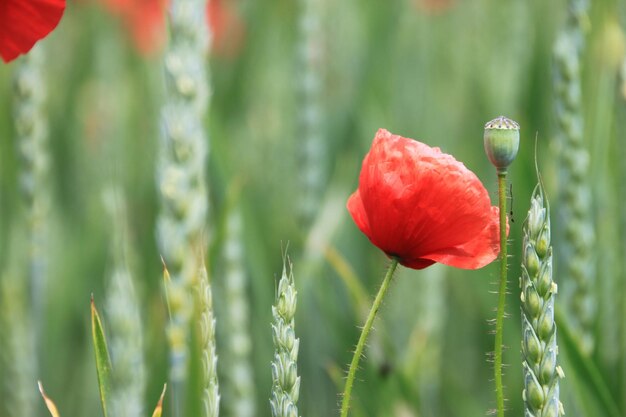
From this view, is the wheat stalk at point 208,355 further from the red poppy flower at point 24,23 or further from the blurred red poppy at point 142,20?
the blurred red poppy at point 142,20

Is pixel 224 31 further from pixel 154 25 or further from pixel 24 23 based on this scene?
pixel 24 23

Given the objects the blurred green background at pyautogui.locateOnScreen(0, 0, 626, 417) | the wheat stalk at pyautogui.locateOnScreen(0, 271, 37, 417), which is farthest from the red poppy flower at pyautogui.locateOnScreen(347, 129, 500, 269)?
the wheat stalk at pyautogui.locateOnScreen(0, 271, 37, 417)

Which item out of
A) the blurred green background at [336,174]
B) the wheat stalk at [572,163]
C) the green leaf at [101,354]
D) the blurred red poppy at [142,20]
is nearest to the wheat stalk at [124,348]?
the green leaf at [101,354]

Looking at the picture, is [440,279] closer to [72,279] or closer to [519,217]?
[519,217]

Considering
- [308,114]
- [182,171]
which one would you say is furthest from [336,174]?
[182,171]

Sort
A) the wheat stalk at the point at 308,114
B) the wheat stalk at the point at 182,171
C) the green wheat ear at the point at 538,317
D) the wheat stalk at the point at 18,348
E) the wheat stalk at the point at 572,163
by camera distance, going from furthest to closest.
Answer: the wheat stalk at the point at 308,114
the wheat stalk at the point at 18,348
the wheat stalk at the point at 572,163
the wheat stalk at the point at 182,171
the green wheat ear at the point at 538,317

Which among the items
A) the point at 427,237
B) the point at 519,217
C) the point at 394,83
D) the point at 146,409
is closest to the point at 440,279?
the point at 519,217
